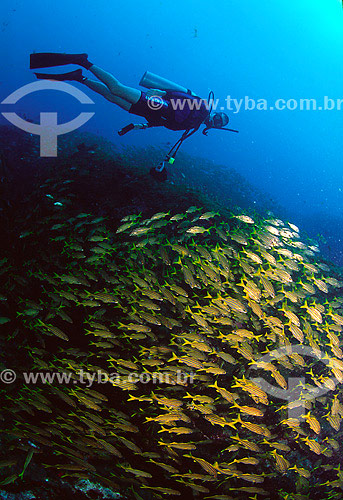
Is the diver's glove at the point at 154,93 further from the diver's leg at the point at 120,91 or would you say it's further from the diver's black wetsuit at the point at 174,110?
the diver's leg at the point at 120,91

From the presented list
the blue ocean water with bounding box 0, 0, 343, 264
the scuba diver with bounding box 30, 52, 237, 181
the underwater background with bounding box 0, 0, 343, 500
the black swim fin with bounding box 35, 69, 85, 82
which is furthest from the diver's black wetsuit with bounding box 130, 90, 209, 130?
the blue ocean water with bounding box 0, 0, 343, 264

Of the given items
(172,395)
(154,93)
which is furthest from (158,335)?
→ (154,93)

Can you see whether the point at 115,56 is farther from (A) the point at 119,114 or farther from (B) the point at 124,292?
(B) the point at 124,292

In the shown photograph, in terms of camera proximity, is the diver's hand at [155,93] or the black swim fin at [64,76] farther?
the diver's hand at [155,93]

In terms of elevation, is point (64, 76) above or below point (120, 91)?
above

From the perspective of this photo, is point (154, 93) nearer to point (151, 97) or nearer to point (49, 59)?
point (151, 97)

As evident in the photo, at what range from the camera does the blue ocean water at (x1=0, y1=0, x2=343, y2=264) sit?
71.9 metres

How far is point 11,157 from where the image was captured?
12.6 meters

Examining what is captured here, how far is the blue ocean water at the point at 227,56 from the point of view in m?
71.9

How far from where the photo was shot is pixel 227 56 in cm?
9912

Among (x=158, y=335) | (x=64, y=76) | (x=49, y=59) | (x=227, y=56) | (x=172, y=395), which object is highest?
(x=227, y=56)

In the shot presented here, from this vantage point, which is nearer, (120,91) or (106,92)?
→ (120,91)

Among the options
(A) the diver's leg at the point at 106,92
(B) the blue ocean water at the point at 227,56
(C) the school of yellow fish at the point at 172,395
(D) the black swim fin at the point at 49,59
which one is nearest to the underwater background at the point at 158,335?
(C) the school of yellow fish at the point at 172,395

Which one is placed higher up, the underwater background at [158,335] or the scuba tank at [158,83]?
the scuba tank at [158,83]
